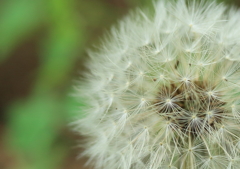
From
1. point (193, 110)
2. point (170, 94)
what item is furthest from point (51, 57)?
point (193, 110)

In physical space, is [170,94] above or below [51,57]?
below

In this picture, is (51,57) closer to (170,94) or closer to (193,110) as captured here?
(170,94)

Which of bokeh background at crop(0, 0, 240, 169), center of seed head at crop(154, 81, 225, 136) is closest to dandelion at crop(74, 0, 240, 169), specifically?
center of seed head at crop(154, 81, 225, 136)

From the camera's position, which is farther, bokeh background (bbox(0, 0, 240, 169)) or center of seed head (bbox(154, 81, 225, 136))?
bokeh background (bbox(0, 0, 240, 169))

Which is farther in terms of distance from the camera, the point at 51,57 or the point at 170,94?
the point at 51,57

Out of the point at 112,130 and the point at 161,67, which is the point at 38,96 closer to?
the point at 112,130

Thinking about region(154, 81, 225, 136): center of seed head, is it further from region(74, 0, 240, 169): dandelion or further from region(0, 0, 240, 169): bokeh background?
region(0, 0, 240, 169): bokeh background

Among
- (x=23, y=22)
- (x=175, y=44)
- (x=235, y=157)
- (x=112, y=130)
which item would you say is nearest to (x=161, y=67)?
(x=175, y=44)

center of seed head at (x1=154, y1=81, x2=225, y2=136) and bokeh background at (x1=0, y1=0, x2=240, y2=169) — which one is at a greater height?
bokeh background at (x1=0, y1=0, x2=240, y2=169)
